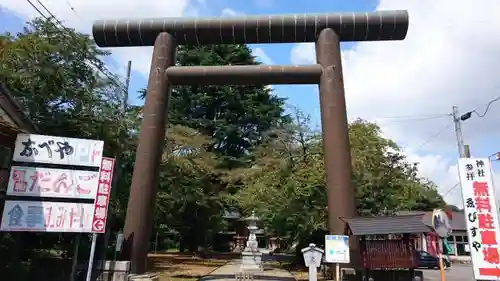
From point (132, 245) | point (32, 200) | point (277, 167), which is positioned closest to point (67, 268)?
point (132, 245)

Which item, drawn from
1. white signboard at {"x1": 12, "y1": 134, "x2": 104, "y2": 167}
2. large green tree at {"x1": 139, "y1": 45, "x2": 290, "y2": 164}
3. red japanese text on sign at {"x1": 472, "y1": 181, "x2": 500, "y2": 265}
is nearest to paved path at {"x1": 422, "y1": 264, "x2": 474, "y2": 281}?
red japanese text on sign at {"x1": 472, "y1": 181, "x2": 500, "y2": 265}

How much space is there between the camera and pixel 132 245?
1196 centimetres

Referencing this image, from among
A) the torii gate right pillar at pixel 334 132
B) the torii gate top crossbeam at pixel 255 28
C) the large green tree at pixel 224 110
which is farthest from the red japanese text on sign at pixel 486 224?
the large green tree at pixel 224 110

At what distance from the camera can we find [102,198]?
9242 mm

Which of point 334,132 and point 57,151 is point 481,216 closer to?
point 334,132

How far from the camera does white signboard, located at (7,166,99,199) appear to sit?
9320 mm

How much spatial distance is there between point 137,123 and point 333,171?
10858 mm

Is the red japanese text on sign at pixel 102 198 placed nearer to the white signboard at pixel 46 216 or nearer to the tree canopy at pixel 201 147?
the white signboard at pixel 46 216

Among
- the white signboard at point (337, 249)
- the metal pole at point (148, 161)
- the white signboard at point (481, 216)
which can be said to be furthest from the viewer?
the metal pole at point (148, 161)

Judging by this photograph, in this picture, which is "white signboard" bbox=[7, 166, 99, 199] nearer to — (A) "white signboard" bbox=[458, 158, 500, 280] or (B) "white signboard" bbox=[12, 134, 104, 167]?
(B) "white signboard" bbox=[12, 134, 104, 167]

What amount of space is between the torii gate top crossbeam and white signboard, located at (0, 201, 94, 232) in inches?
283

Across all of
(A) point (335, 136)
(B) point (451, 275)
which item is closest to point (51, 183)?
(A) point (335, 136)

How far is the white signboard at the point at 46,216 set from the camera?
9.02 meters

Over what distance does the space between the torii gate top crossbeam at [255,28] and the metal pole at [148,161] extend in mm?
562
